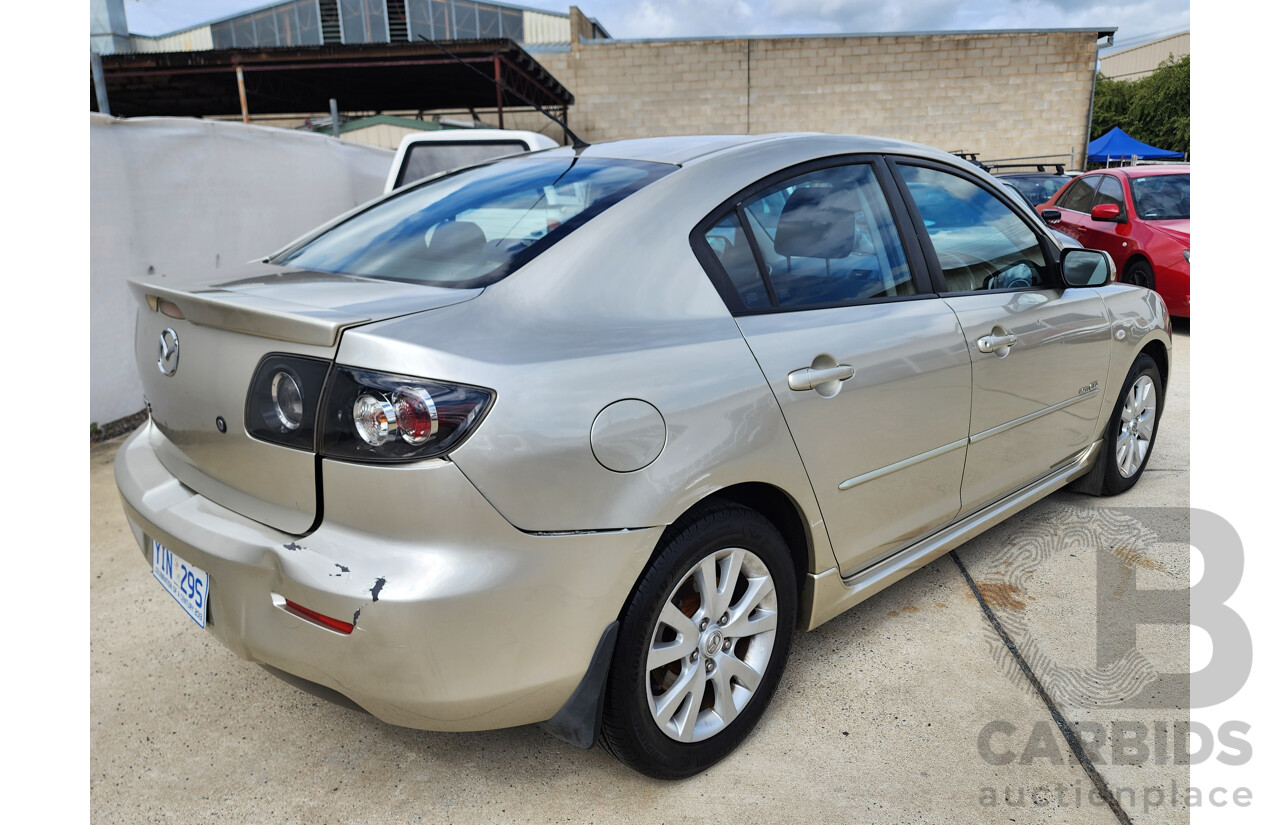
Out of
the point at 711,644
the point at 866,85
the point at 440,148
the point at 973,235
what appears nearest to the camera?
the point at 711,644

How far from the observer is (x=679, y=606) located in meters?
2.01

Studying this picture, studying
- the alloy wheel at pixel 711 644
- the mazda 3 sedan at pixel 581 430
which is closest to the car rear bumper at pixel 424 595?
the mazda 3 sedan at pixel 581 430

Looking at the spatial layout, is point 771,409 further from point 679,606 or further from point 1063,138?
point 1063,138

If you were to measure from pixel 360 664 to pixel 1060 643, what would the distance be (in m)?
2.24

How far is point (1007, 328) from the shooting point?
278 centimetres

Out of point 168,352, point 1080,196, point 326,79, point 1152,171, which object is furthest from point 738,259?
point 326,79

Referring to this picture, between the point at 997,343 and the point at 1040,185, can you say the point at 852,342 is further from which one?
the point at 1040,185

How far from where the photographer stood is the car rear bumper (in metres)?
1.57

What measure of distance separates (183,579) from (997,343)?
7.95 ft

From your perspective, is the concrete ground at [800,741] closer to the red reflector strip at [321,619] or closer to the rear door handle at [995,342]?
the red reflector strip at [321,619]

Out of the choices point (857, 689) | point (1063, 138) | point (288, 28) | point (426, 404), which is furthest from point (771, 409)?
point (288, 28)

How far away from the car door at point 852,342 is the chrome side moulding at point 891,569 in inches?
1.9

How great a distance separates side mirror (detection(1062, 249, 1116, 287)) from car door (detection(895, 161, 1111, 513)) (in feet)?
0.14

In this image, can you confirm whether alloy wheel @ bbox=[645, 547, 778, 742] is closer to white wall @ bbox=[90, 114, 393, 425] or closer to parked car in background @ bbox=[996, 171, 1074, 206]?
white wall @ bbox=[90, 114, 393, 425]
